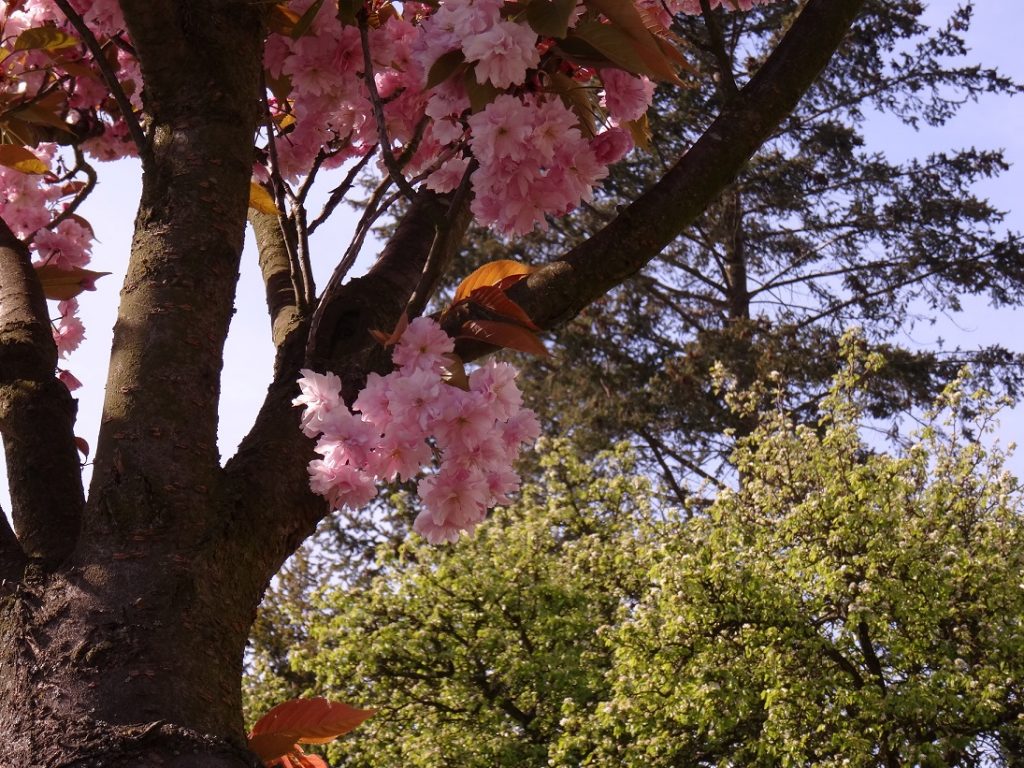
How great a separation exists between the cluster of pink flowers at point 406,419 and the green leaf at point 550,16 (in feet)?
1.21

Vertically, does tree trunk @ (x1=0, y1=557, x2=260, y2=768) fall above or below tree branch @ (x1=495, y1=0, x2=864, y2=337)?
below

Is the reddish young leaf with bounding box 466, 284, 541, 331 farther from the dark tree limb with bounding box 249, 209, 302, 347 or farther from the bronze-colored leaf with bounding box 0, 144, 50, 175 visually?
the bronze-colored leaf with bounding box 0, 144, 50, 175

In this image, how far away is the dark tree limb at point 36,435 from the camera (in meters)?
1.28

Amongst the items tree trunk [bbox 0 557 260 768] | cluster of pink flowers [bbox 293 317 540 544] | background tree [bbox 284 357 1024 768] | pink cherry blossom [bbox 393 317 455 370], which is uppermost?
background tree [bbox 284 357 1024 768]

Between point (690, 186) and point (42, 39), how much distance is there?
1.12 meters

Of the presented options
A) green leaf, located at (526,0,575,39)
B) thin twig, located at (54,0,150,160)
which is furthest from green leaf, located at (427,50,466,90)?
thin twig, located at (54,0,150,160)

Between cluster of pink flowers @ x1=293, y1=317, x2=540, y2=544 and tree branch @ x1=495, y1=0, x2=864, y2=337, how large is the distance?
3.5 inches

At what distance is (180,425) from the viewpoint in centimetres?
124

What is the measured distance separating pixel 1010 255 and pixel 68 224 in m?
14.1

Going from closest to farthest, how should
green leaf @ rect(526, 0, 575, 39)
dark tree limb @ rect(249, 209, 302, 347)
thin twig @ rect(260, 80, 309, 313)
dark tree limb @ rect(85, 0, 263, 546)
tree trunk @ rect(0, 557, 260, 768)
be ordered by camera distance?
tree trunk @ rect(0, 557, 260, 768) < dark tree limb @ rect(85, 0, 263, 546) < green leaf @ rect(526, 0, 575, 39) < thin twig @ rect(260, 80, 309, 313) < dark tree limb @ rect(249, 209, 302, 347)

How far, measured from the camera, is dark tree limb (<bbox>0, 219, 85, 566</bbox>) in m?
1.28

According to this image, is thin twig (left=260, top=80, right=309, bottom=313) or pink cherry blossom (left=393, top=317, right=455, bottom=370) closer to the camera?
pink cherry blossom (left=393, top=317, right=455, bottom=370)

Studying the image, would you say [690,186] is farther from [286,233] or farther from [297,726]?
[297,726]

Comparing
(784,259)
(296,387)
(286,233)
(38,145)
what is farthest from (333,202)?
(784,259)
